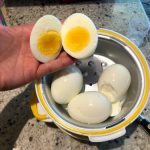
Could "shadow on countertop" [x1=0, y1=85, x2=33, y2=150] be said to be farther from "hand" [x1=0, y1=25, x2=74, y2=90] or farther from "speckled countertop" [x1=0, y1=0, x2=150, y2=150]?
"hand" [x1=0, y1=25, x2=74, y2=90]

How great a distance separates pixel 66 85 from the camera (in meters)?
0.77

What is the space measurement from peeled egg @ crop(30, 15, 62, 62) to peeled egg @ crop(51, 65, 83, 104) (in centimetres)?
6

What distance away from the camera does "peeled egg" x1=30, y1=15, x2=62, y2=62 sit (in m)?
0.75

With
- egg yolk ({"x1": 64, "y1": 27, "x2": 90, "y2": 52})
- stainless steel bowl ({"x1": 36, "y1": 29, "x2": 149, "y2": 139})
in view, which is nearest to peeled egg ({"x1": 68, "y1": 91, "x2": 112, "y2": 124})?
stainless steel bowl ({"x1": 36, "y1": 29, "x2": 149, "y2": 139})

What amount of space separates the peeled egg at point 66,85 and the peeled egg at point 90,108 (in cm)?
2

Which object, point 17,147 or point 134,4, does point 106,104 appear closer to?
point 17,147

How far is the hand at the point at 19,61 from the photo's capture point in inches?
30.2

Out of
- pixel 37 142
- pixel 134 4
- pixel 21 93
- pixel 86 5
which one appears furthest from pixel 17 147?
pixel 134 4

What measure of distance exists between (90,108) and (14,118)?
0.27 meters

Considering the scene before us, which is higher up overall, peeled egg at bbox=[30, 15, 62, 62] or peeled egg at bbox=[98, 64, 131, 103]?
peeled egg at bbox=[30, 15, 62, 62]

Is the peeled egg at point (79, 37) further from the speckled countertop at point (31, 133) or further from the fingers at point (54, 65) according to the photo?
the speckled countertop at point (31, 133)

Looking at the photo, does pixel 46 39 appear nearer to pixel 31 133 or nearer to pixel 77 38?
pixel 77 38

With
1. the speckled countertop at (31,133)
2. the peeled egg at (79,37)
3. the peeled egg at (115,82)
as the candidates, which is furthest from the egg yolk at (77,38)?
the speckled countertop at (31,133)

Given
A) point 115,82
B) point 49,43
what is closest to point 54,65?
point 49,43
